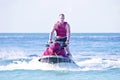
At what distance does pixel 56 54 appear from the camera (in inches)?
717

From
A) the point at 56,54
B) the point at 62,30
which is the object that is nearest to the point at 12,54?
the point at 56,54

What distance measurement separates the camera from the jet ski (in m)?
18.2


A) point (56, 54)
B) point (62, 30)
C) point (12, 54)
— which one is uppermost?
point (62, 30)

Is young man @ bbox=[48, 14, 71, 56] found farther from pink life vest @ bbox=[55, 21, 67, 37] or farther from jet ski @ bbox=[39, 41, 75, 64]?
jet ski @ bbox=[39, 41, 75, 64]

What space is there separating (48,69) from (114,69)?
2573 mm

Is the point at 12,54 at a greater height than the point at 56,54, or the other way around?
the point at 56,54

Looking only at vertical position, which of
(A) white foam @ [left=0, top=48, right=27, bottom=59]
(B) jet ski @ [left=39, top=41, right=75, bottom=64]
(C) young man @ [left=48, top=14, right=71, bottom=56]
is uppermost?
(C) young man @ [left=48, top=14, right=71, bottom=56]

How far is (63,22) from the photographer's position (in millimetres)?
18172

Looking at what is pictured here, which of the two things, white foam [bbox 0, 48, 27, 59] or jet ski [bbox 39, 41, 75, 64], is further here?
white foam [bbox 0, 48, 27, 59]

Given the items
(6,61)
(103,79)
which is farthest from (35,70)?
(6,61)

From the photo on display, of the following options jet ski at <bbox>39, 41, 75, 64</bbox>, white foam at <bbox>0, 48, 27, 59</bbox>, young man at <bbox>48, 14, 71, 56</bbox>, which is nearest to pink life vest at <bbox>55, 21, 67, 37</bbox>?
young man at <bbox>48, 14, 71, 56</bbox>

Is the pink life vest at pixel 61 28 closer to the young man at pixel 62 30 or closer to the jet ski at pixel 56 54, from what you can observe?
the young man at pixel 62 30

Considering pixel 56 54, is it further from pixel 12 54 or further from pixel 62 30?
pixel 12 54

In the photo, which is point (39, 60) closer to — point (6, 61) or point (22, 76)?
point (22, 76)
